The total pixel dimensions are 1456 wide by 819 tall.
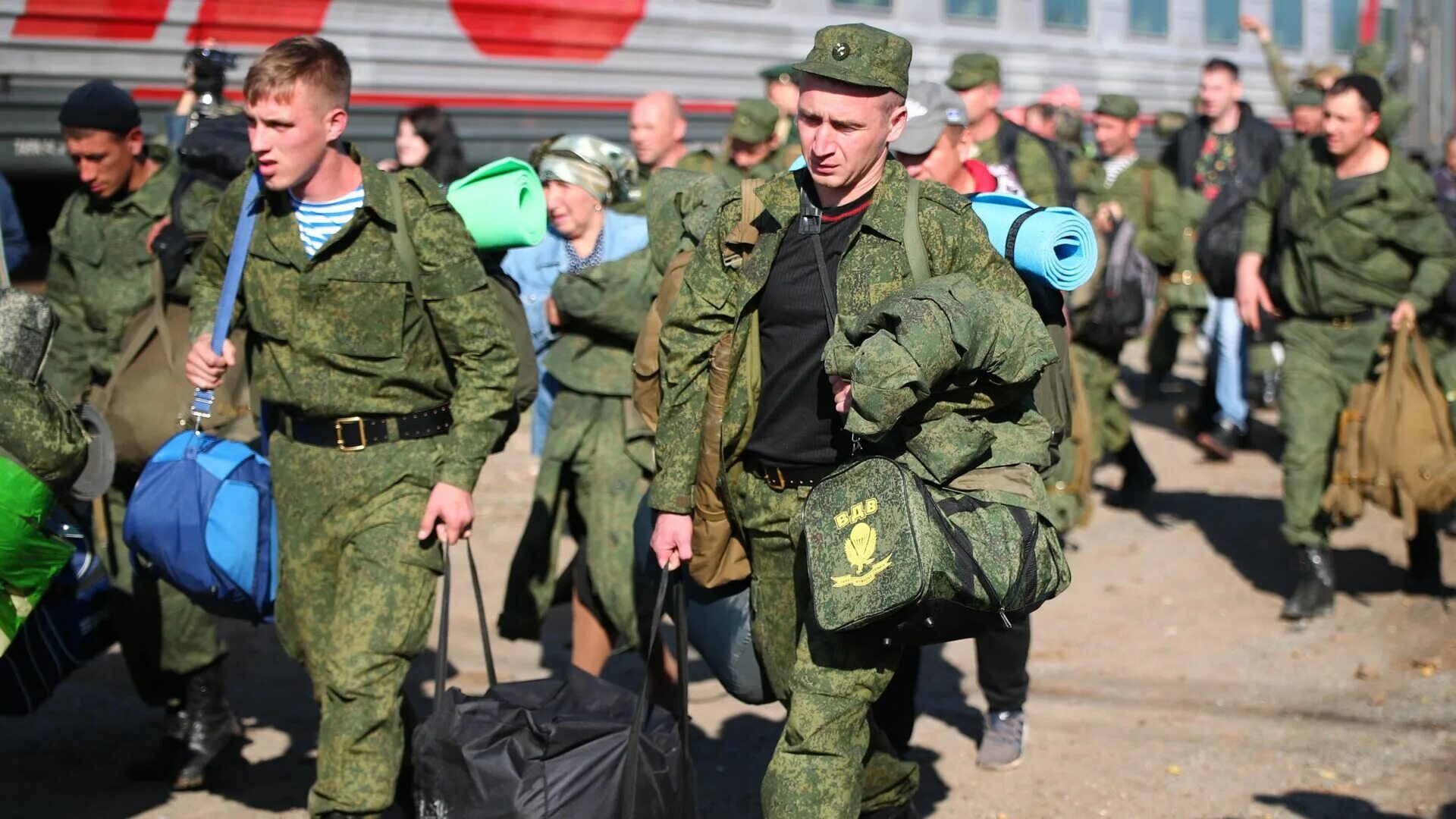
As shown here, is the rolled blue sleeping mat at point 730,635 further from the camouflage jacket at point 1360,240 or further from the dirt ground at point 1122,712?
the camouflage jacket at point 1360,240

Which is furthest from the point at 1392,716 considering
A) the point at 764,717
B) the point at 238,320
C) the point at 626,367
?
the point at 238,320

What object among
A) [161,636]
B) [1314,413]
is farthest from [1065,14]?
[161,636]

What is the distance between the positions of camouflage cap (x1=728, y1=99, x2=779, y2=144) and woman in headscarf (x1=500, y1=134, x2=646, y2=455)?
250cm

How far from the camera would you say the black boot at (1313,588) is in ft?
24.0

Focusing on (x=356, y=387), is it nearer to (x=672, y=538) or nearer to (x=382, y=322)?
(x=382, y=322)

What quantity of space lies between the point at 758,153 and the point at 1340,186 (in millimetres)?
2877

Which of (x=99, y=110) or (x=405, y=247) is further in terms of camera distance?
(x=99, y=110)

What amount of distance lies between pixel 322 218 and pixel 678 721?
155 centimetres

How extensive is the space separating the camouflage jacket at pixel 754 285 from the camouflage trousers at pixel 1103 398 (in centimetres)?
466

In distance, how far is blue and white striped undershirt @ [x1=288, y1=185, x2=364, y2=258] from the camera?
4.42 metres

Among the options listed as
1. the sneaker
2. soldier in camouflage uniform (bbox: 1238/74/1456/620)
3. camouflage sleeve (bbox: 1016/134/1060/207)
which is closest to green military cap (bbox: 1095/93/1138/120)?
camouflage sleeve (bbox: 1016/134/1060/207)

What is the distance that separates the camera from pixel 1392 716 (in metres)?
6.04

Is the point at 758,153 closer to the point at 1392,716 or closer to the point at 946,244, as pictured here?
the point at 1392,716

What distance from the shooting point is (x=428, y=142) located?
843 cm
